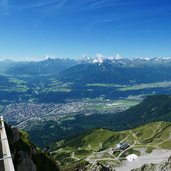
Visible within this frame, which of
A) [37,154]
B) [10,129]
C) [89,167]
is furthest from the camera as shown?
[89,167]

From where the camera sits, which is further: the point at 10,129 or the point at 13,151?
the point at 10,129

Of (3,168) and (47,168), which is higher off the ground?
(3,168)

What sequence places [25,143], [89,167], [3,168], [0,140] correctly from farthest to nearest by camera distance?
[89,167]
[25,143]
[0,140]
[3,168]

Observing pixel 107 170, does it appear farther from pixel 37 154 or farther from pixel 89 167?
pixel 37 154

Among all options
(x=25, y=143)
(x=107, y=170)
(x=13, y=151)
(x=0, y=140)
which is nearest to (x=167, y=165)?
(x=107, y=170)

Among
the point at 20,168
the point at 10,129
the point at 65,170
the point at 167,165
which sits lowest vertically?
the point at 167,165

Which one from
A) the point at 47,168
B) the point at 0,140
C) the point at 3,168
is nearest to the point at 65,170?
the point at 47,168
